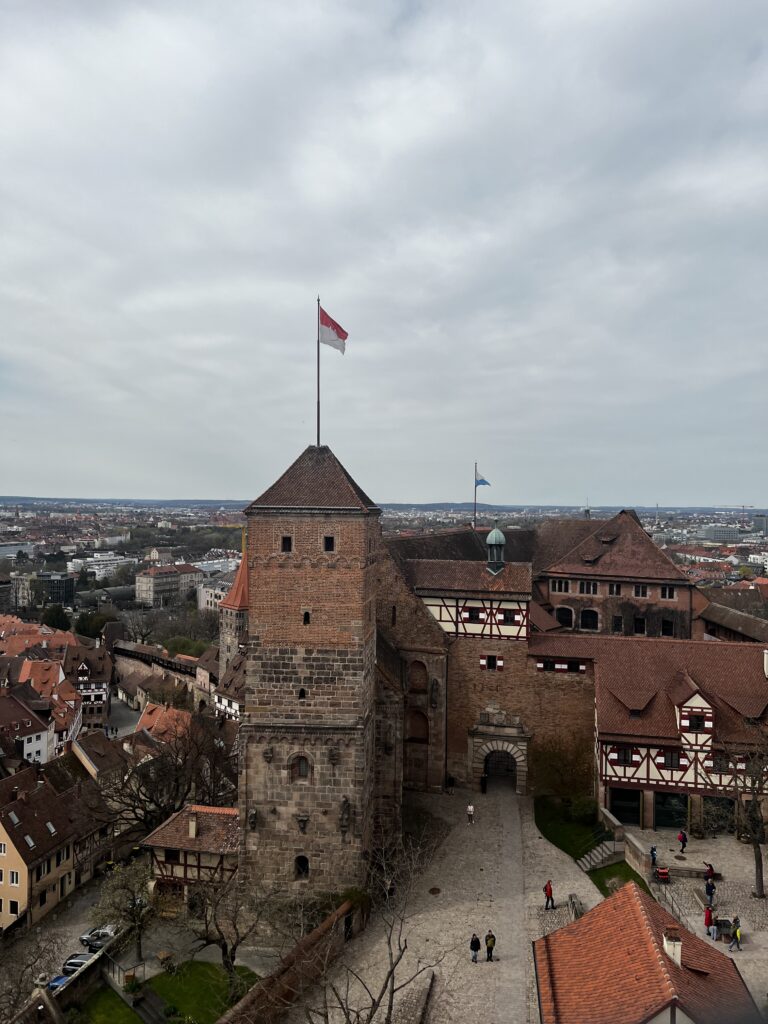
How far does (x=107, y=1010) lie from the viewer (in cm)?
2719

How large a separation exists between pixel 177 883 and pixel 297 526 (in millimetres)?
16738

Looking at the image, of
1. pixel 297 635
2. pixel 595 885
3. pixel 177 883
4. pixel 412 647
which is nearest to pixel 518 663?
pixel 412 647

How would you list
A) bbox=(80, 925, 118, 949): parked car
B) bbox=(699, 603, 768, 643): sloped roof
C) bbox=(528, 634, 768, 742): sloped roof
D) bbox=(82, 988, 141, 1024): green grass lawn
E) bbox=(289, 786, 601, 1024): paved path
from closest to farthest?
bbox=(289, 786, 601, 1024): paved path → bbox=(82, 988, 141, 1024): green grass lawn → bbox=(528, 634, 768, 742): sloped roof → bbox=(80, 925, 118, 949): parked car → bbox=(699, 603, 768, 643): sloped roof

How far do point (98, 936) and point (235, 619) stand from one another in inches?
1312

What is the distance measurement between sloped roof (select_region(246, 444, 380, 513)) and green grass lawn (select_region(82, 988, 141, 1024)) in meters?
18.3

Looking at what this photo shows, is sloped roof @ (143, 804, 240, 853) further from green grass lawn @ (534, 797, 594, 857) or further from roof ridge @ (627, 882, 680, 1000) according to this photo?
roof ridge @ (627, 882, 680, 1000)

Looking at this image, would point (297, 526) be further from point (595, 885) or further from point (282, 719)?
point (595, 885)

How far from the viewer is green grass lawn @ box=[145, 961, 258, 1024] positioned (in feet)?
81.8

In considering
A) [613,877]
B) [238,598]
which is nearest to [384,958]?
[613,877]

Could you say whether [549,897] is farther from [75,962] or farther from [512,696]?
[75,962]

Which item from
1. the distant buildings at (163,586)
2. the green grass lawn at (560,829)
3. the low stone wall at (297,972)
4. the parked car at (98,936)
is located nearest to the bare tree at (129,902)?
the parked car at (98,936)

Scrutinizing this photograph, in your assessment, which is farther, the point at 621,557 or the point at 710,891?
the point at 621,557

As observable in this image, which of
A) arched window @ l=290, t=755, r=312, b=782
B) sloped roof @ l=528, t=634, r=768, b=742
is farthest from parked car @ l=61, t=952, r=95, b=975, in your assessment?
sloped roof @ l=528, t=634, r=768, b=742

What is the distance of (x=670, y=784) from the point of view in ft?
107
